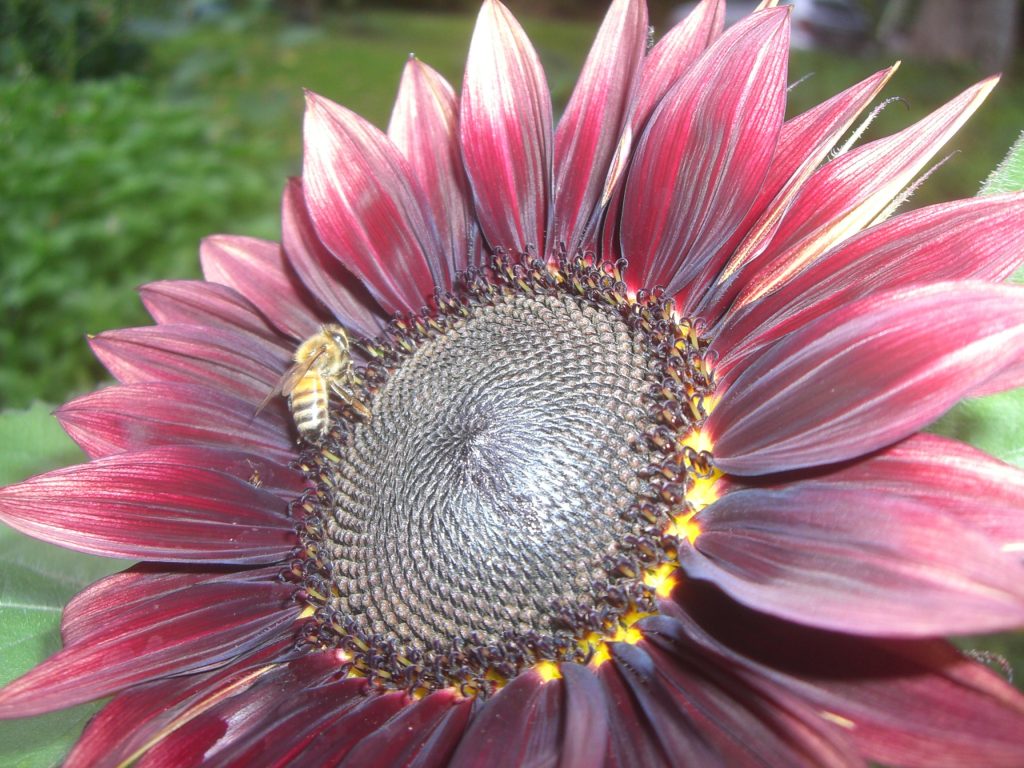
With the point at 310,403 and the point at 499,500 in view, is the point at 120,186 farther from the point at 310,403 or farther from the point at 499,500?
the point at 499,500

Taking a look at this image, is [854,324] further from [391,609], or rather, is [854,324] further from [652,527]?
[391,609]

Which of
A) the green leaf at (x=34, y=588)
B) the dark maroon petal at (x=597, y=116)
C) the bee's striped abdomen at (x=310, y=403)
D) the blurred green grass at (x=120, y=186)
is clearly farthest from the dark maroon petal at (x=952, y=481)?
the blurred green grass at (x=120, y=186)

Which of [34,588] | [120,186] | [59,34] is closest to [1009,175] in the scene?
[34,588]

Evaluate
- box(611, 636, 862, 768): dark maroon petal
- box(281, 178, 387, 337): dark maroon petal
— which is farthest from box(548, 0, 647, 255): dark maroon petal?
box(611, 636, 862, 768): dark maroon petal

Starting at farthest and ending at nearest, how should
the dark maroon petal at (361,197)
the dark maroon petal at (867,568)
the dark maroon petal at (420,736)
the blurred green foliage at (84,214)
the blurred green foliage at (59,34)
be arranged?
the blurred green foliage at (59,34) → the blurred green foliage at (84,214) → the dark maroon petal at (361,197) → the dark maroon petal at (420,736) → the dark maroon petal at (867,568)

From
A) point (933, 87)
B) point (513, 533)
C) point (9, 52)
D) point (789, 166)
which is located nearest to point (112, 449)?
point (513, 533)

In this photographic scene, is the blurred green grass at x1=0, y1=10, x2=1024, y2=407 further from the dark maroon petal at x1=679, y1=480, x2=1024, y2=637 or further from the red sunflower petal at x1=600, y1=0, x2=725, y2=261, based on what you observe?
the dark maroon petal at x1=679, y1=480, x2=1024, y2=637

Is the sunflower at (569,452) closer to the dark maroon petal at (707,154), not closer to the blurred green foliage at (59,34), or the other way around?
the dark maroon petal at (707,154)

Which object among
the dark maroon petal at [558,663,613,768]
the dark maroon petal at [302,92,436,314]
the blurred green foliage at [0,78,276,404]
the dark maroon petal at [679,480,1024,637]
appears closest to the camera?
the dark maroon petal at [679,480,1024,637]
